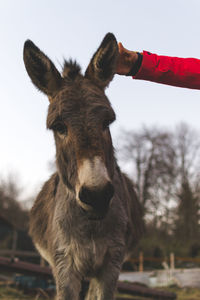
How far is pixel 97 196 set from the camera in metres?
1.83

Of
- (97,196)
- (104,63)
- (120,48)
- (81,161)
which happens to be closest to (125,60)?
(120,48)

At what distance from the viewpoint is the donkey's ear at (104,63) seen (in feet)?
8.35

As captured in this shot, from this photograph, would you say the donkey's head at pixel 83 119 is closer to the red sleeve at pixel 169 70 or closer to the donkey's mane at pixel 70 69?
the donkey's mane at pixel 70 69

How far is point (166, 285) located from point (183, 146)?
48.5 ft

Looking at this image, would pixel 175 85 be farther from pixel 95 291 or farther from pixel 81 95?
pixel 95 291

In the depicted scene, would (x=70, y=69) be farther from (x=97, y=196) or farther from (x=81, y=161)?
(x=97, y=196)

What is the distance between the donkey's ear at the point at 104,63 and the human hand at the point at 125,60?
9cm

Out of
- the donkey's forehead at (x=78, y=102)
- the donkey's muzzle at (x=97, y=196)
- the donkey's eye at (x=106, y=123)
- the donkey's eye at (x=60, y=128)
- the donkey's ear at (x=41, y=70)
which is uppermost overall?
the donkey's ear at (x=41, y=70)

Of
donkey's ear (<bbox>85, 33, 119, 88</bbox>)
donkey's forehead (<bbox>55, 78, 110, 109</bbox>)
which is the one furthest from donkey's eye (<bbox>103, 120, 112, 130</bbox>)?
donkey's ear (<bbox>85, 33, 119, 88</bbox>)

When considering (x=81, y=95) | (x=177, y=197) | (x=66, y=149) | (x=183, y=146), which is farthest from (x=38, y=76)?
(x=183, y=146)

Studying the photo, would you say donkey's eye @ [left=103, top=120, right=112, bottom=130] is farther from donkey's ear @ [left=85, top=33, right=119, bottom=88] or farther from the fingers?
the fingers

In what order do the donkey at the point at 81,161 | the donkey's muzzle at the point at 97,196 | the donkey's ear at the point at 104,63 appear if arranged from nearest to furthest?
the donkey's muzzle at the point at 97,196 < the donkey at the point at 81,161 < the donkey's ear at the point at 104,63

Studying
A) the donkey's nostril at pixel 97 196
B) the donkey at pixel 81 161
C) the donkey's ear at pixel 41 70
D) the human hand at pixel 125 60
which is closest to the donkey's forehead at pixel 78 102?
the donkey at pixel 81 161

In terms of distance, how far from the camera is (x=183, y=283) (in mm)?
12336
